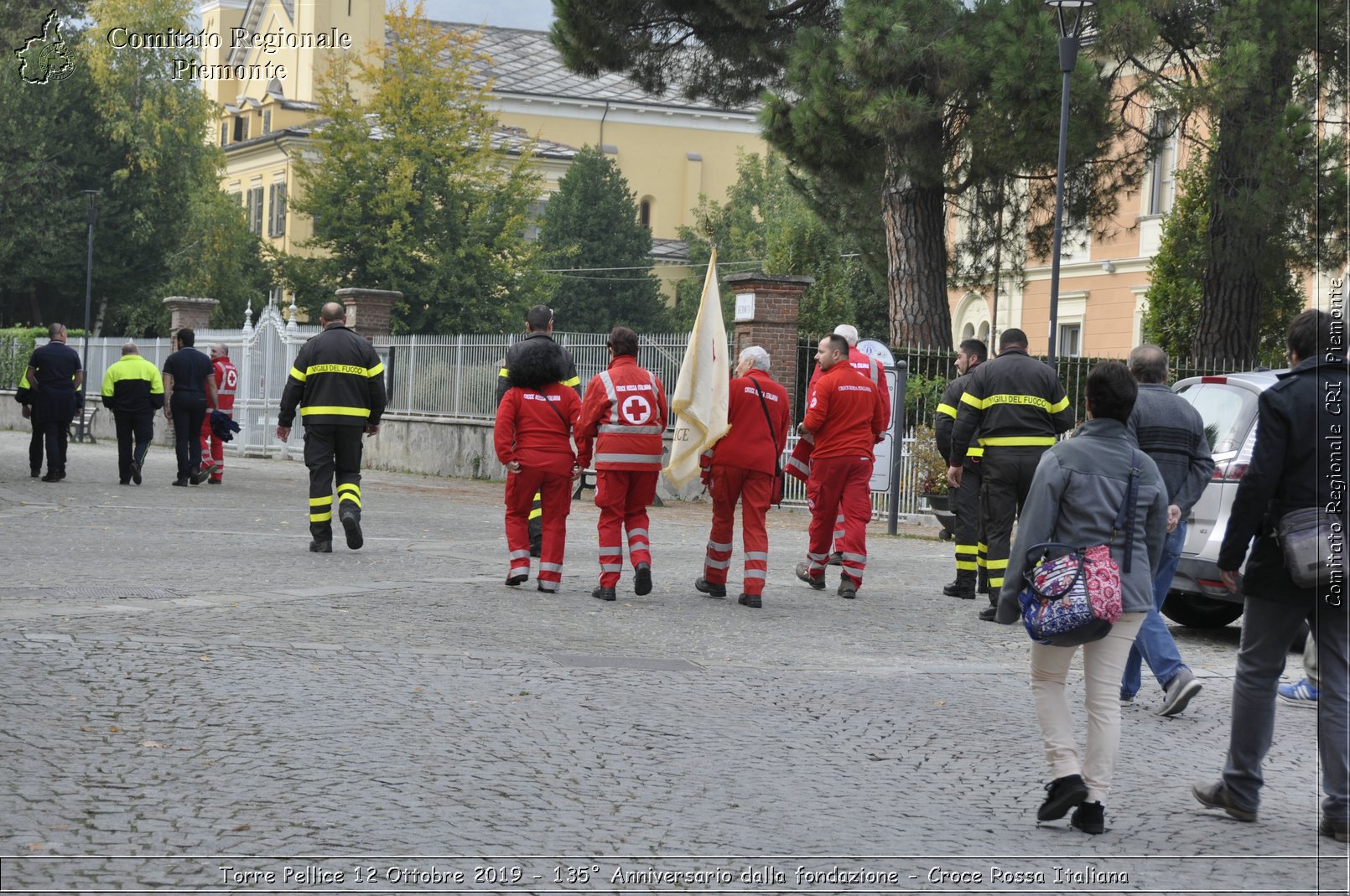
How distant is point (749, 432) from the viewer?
11523 mm

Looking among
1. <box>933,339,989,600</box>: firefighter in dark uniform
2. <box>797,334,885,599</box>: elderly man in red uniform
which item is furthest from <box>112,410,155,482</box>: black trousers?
<box>933,339,989,600</box>: firefighter in dark uniform

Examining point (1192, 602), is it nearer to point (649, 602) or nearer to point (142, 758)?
point (649, 602)

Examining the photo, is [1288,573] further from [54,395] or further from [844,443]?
[54,395]

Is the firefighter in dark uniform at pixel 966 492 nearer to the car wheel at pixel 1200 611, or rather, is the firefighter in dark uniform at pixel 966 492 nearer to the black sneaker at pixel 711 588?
the car wheel at pixel 1200 611

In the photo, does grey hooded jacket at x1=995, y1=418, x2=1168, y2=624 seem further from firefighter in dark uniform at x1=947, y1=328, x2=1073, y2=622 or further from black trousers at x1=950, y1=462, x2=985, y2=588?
black trousers at x1=950, y1=462, x2=985, y2=588

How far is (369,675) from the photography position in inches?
310

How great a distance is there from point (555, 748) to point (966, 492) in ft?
19.9

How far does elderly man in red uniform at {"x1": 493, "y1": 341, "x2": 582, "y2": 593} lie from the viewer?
37.6 feet

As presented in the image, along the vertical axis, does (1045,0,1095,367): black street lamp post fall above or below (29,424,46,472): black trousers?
above

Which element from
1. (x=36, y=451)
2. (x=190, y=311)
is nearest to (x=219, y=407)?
(x=36, y=451)

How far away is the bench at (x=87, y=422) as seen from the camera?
36.6m

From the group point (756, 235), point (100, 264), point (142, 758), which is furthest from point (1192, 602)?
point (756, 235)

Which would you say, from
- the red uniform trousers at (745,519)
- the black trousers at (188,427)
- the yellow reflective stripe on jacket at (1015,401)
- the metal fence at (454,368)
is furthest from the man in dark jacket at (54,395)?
the yellow reflective stripe on jacket at (1015,401)

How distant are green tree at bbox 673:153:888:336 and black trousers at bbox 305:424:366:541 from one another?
32.1m
